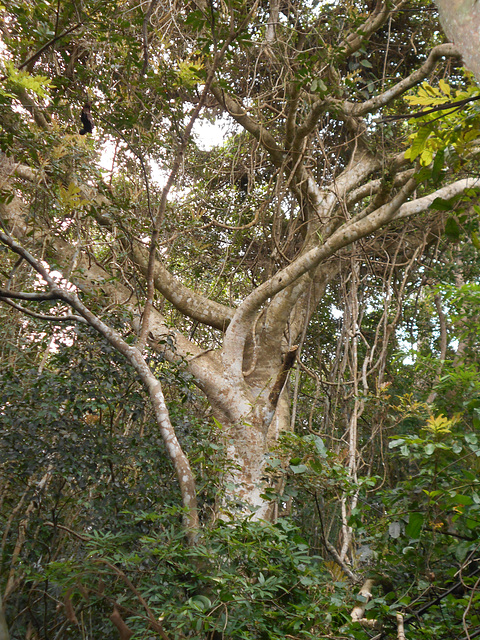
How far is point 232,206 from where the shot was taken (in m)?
5.02

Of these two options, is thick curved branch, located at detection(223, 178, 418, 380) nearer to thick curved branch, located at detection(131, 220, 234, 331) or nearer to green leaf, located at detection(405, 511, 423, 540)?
thick curved branch, located at detection(131, 220, 234, 331)

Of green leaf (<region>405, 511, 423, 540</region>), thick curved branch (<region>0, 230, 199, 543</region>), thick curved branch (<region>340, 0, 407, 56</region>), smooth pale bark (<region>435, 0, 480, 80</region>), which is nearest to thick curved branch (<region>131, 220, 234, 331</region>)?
thick curved branch (<region>0, 230, 199, 543</region>)

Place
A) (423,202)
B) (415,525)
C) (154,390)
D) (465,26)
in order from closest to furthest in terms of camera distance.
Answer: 1. (465,26)
2. (415,525)
3. (154,390)
4. (423,202)

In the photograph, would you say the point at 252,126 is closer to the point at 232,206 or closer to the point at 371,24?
the point at 232,206

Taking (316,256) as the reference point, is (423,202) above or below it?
above

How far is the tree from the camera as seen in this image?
2.40 m

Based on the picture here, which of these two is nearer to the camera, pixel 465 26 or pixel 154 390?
pixel 465 26

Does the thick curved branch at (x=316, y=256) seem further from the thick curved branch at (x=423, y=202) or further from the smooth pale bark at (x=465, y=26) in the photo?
the smooth pale bark at (x=465, y=26)

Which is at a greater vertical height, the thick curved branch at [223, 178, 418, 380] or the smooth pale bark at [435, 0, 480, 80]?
the thick curved branch at [223, 178, 418, 380]

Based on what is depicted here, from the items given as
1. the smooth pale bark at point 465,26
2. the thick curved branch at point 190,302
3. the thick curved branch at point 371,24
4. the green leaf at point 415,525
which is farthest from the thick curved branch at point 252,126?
the smooth pale bark at point 465,26

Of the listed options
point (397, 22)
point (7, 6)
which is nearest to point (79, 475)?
point (7, 6)

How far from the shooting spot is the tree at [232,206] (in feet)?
7.88

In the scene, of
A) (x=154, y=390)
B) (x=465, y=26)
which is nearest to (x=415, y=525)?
(x=154, y=390)

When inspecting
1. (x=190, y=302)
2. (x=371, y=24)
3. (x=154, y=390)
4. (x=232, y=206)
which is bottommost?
(x=154, y=390)
